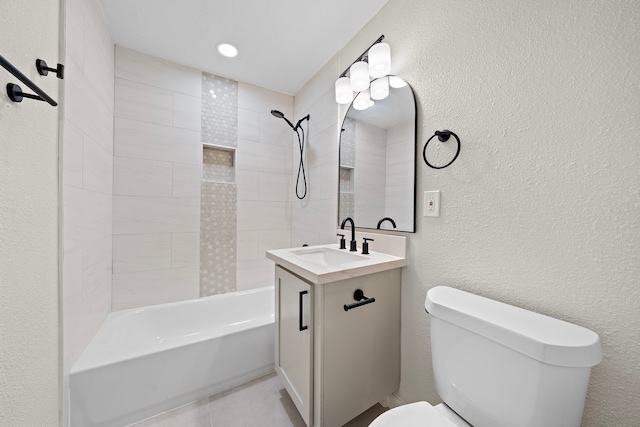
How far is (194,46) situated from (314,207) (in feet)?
5.07

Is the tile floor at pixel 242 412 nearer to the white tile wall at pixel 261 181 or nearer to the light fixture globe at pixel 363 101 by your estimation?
the white tile wall at pixel 261 181

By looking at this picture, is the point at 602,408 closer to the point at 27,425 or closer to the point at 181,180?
the point at 27,425

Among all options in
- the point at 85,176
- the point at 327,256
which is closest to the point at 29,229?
the point at 85,176

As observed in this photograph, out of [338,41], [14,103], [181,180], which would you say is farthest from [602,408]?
[181,180]

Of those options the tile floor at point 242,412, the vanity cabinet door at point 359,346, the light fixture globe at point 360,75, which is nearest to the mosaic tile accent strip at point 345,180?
the light fixture globe at point 360,75

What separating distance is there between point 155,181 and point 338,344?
6.09ft

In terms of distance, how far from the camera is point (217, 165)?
2143mm

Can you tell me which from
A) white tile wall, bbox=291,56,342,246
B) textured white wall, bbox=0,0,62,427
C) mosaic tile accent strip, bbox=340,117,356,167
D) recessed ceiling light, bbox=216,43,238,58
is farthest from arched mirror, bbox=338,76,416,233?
textured white wall, bbox=0,0,62,427

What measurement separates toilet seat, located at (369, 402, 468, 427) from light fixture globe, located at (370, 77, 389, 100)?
58.3 inches

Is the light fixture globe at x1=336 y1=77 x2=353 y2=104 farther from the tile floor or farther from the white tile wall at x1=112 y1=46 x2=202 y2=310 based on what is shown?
the tile floor

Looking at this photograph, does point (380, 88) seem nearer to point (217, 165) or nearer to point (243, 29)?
point (243, 29)

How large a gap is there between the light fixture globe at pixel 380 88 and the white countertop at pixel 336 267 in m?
0.95

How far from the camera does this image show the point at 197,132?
6.57 ft

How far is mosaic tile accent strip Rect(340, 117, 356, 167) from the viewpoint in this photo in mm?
1608
